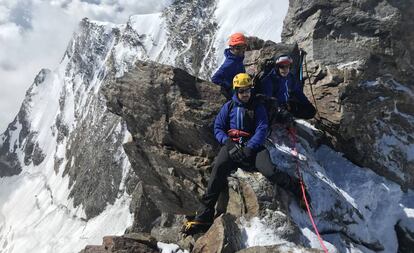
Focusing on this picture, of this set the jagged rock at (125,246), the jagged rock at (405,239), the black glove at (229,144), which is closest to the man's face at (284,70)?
the black glove at (229,144)

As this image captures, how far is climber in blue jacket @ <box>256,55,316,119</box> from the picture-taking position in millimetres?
14117

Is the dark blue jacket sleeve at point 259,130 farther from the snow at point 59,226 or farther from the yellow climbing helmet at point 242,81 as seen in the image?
the snow at point 59,226

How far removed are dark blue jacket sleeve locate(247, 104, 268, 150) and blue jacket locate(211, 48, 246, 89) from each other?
2.59m

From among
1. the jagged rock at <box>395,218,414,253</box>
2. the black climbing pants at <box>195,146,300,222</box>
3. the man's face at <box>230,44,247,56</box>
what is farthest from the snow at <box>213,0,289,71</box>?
the black climbing pants at <box>195,146,300,222</box>

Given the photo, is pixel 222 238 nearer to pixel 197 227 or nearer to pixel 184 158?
pixel 197 227

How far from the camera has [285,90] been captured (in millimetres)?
14461

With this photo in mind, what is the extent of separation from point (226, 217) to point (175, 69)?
17.7ft

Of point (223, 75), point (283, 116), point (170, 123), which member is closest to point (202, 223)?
point (170, 123)

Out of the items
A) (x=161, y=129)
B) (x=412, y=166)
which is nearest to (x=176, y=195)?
(x=161, y=129)

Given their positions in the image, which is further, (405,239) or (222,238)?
(405,239)

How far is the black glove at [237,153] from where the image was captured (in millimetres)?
11820

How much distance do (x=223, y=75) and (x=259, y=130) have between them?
3.32m

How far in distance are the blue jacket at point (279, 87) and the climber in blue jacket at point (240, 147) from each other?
1989 millimetres

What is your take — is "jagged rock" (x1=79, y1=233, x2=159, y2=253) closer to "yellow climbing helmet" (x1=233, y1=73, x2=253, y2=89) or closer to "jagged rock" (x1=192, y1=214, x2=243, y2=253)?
"jagged rock" (x1=192, y1=214, x2=243, y2=253)
